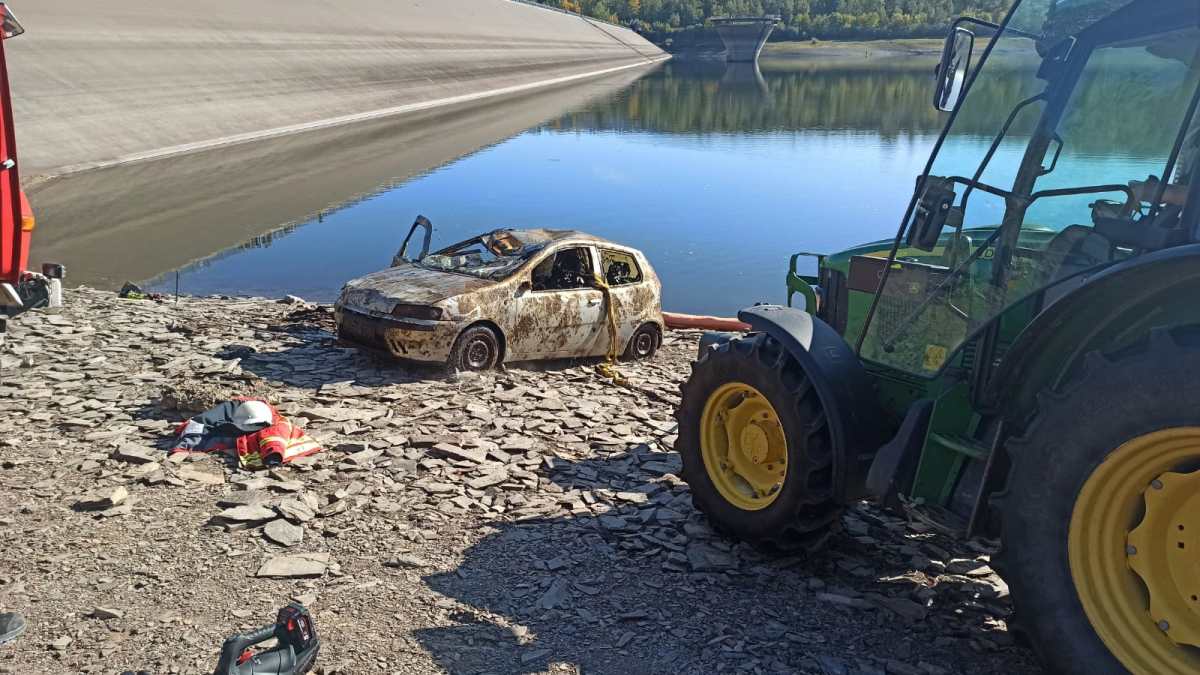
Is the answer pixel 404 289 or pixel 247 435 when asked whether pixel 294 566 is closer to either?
pixel 247 435

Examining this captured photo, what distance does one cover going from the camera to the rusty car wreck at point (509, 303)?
10.6m

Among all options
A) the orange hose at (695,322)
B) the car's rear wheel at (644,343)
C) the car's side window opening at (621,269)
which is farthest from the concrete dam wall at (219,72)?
the car's rear wheel at (644,343)

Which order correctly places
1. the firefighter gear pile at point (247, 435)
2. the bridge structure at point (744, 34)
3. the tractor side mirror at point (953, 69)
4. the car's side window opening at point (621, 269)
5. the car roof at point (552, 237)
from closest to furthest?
the tractor side mirror at point (953, 69) < the firefighter gear pile at point (247, 435) < the car roof at point (552, 237) < the car's side window opening at point (621, 269) < the bridge structure at point (744, 34)

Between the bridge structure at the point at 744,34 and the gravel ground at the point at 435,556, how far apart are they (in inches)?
4940

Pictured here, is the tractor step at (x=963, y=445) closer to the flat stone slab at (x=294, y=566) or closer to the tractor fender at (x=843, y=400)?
the tractor fender at (x=843, y=400)

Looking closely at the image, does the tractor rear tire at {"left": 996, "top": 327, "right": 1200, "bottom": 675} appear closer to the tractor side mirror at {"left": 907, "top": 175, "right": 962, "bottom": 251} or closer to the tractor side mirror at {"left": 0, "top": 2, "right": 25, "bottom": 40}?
the tractor side mirror at {"left": 907, "top": 175, "right": 962, "bottom": 251}

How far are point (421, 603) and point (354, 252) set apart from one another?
53.4ft

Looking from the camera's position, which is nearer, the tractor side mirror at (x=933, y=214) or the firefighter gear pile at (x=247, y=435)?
the tractor side mirror at (x=933, y=214)

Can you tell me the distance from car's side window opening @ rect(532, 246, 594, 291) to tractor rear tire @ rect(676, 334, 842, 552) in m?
5.76

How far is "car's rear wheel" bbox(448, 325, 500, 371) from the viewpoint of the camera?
10.8 meters

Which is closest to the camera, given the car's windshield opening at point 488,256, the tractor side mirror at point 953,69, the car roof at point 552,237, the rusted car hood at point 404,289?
the tractor side mirror at point 953,69

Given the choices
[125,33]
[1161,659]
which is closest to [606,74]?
[125,33]

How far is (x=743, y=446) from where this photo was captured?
6270 millimetres

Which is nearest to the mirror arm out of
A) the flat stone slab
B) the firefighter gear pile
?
the flat stone slab
